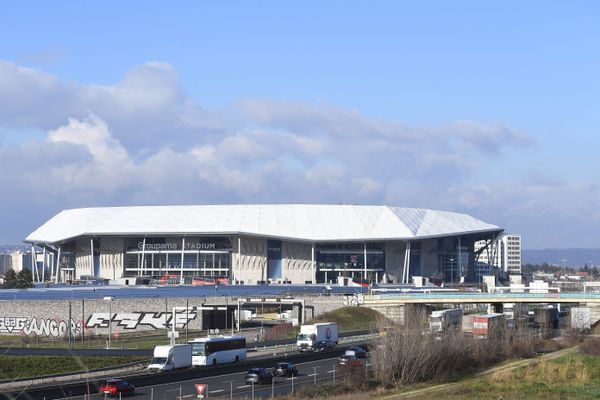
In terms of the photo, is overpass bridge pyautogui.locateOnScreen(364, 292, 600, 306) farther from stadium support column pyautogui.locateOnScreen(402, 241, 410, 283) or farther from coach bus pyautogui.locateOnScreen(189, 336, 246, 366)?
stadium support column pyautogui.locateOnScreen(402, 241, 410, 283)

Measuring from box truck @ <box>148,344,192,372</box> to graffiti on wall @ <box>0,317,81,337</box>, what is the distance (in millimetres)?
40795

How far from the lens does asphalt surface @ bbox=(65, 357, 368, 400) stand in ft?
165

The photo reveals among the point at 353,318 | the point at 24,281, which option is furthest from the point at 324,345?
the point at 24,281

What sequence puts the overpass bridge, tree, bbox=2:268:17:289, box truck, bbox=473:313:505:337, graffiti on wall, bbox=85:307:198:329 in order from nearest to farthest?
box truck, bbox=473:313:505:337 < the overpass bridge < graffiti on wall, bbox=85:307:198:329 < tree, bbox=2:268:17:289

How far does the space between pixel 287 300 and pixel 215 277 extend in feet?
246

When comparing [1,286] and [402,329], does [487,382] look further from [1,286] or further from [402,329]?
[1,286]

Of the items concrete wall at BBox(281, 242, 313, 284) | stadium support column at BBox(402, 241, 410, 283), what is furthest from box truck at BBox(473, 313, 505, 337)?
concrete wall at BBox(281, 242, 313, 284)

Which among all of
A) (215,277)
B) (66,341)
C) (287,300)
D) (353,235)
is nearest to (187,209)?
(215,277)

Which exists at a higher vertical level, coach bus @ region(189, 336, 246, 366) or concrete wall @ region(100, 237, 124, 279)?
concrete wall @ region(100, 237, 124, 279)

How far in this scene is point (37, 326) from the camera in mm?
105938

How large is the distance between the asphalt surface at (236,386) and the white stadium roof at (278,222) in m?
119

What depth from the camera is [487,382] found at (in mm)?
60562

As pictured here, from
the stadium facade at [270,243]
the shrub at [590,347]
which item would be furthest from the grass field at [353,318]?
the stadium facade at [270,243]

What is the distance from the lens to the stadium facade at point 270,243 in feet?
602
